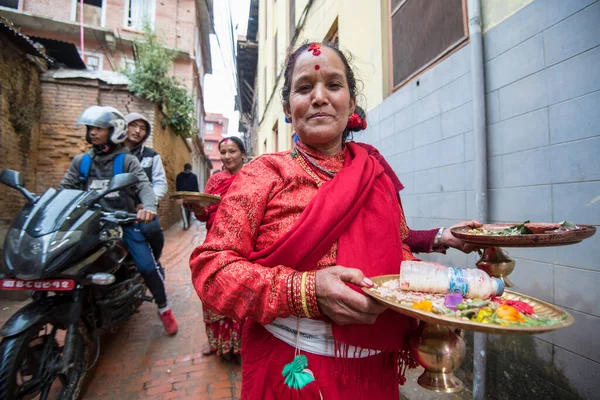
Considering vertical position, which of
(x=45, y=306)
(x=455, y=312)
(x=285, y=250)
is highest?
(x=285, y=250)

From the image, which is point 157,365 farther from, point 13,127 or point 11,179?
point 13,127

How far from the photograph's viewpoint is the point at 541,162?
1868 mm

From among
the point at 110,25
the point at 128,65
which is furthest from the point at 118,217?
the point at 110,25

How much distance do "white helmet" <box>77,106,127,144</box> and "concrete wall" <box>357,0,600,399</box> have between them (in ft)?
9.79

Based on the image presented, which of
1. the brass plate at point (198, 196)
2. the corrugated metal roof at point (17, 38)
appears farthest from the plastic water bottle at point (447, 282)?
the corrugated metal roof at point (17, 38)

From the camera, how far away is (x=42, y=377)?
1652 mm

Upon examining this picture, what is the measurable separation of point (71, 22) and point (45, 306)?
15.6m

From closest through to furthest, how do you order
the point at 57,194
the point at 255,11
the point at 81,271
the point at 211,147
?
1. the point at 81,271
2. the point at 57,194
3. the point at 255,11
4. the point at 211,147

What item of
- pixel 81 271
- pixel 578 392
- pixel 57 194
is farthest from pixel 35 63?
pixel 578 392

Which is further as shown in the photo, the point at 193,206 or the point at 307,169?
the point at 193,206

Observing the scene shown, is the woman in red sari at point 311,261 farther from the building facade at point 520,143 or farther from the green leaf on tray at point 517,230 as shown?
the building facade at point 520,143

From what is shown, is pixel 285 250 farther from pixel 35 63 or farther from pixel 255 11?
pixel 255 11

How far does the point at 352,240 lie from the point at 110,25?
17.0m

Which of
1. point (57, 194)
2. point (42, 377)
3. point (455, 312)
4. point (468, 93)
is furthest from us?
point (468, 93)
